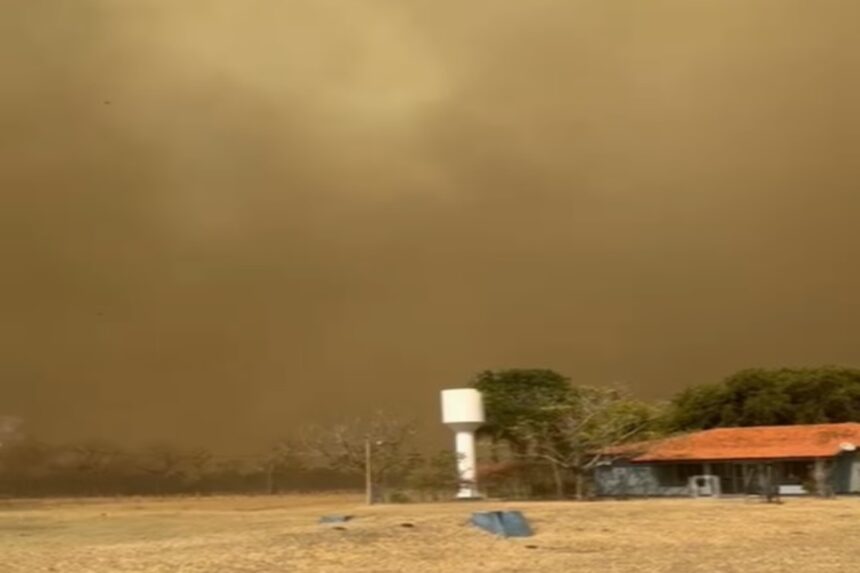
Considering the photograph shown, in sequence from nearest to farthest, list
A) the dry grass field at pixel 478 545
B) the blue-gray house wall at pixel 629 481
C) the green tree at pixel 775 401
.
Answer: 1. the dry grass field at pixel 478 545
2. the blue-gray house wall at pixel 629 481
3. the green tree at pixel 775 401

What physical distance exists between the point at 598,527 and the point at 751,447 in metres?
26.1

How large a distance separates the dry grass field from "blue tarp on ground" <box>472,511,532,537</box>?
17.0 inches

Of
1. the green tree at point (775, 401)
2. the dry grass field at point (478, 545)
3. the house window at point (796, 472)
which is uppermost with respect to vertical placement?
the green tree at point (775, 401)

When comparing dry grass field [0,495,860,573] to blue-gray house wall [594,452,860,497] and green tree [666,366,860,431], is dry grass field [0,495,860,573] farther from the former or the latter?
green tree [666,366,860,431]

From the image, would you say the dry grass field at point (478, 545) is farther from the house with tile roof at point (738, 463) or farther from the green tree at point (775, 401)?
the green tree at point (775, 401)

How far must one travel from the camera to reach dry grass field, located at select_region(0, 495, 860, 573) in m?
24.2

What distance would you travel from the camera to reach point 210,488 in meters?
115

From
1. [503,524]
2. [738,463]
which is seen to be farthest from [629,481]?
[503,524]

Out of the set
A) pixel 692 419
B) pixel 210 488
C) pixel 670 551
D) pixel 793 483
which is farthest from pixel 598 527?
pixel 210 488

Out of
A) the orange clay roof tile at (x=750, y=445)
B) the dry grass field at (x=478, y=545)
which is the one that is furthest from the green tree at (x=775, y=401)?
the dry grass field at (x=478, y=545)

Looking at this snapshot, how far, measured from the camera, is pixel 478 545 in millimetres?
27922

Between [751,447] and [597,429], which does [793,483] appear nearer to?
[751,447]

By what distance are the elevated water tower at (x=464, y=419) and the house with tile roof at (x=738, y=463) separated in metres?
6.92

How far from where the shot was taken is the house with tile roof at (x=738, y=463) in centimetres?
5472
